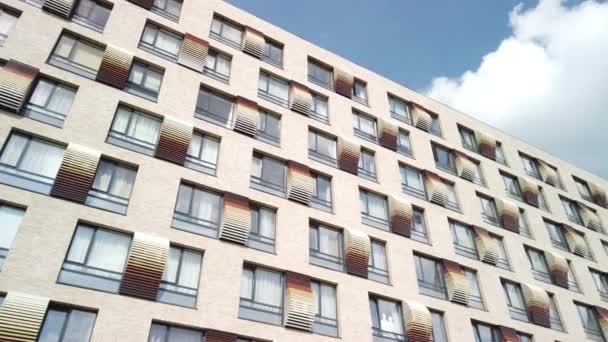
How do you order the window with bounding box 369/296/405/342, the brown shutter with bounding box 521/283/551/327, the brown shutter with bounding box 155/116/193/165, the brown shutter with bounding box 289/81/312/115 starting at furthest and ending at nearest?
1. the brown shutter with bounding box 521/283/551/327
2. the brown shutter with bounding box 289/81/312/115
3. the window with bounding box 369/296/405/342
4. the brown shutter with bounding box 155/116/193/165

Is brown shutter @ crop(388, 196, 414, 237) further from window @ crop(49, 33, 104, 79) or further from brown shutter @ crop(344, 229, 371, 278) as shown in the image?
window @ crop(49, 33, 104, 79)

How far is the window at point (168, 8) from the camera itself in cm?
2431

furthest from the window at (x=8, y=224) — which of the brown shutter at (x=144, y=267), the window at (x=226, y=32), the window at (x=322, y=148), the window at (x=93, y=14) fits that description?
the window at (x=226, y=32)

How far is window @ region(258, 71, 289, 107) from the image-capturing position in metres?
25.4

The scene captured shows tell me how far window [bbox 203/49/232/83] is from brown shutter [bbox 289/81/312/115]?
362 centimetres

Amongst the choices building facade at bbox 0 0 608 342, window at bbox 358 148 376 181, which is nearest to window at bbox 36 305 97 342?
building facade at bbox 0 0 608 342

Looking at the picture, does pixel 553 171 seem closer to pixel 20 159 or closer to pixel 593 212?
pixel 593 212

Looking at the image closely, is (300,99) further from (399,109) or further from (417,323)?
(417,323)

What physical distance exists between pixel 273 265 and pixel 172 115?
7993 millimetres

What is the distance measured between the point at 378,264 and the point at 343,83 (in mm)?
11656

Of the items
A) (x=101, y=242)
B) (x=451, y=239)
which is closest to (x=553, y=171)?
(x=451, y=239)

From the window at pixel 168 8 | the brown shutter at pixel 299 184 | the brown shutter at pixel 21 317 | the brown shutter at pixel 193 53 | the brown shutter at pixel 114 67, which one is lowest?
the brown shutter at pixel 21 317

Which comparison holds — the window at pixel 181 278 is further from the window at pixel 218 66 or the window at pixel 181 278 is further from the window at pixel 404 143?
the window at pixel 404 143

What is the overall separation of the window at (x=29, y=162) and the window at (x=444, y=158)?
2152 cm
